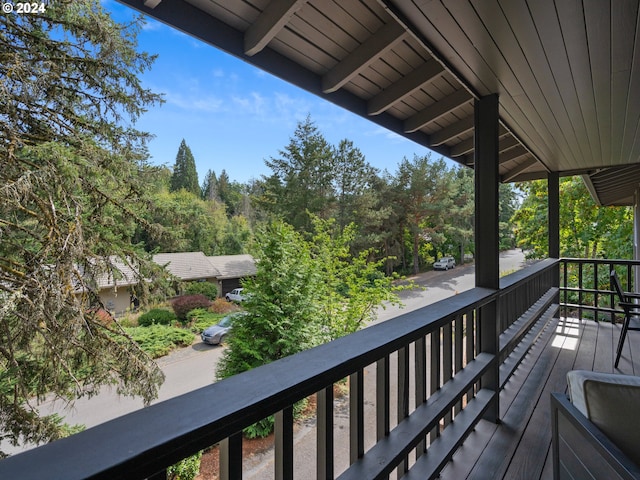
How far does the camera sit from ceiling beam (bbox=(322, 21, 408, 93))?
1.62m

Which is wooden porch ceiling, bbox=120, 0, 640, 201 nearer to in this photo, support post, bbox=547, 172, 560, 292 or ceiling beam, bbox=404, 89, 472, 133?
ceiling beam, bbox=404, 89, 472, 133

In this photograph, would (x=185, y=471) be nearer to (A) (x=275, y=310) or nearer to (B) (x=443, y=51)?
(A) (x=275, y=310)

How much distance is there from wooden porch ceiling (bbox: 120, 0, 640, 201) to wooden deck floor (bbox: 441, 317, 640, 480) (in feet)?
6.52

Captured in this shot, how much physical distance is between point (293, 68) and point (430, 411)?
5.75 feet

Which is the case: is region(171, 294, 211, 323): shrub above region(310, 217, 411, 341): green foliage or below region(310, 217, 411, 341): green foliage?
below

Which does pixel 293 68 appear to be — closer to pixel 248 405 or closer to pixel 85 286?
pixel 248 405

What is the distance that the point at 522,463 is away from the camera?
1.73 meters

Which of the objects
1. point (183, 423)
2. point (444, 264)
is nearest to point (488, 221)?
point (183, 423)

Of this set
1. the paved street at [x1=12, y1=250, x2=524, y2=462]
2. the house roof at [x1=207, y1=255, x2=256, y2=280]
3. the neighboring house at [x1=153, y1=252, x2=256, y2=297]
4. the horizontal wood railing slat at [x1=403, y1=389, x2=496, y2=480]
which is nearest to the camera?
the horizontal wood railing slat at [x1=403, y1=389, x2=496, y2=480]

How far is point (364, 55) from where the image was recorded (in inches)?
68.6

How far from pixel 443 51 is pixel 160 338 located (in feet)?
30.2

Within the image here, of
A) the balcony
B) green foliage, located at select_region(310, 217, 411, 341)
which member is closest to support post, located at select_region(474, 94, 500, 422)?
the balcony

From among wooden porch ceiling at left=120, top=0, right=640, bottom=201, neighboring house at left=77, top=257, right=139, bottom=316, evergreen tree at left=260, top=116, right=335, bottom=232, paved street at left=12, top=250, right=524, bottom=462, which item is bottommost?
paved street at left=12, top=250, right=524, bottom=462

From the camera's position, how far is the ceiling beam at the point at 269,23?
1285 millimetres
